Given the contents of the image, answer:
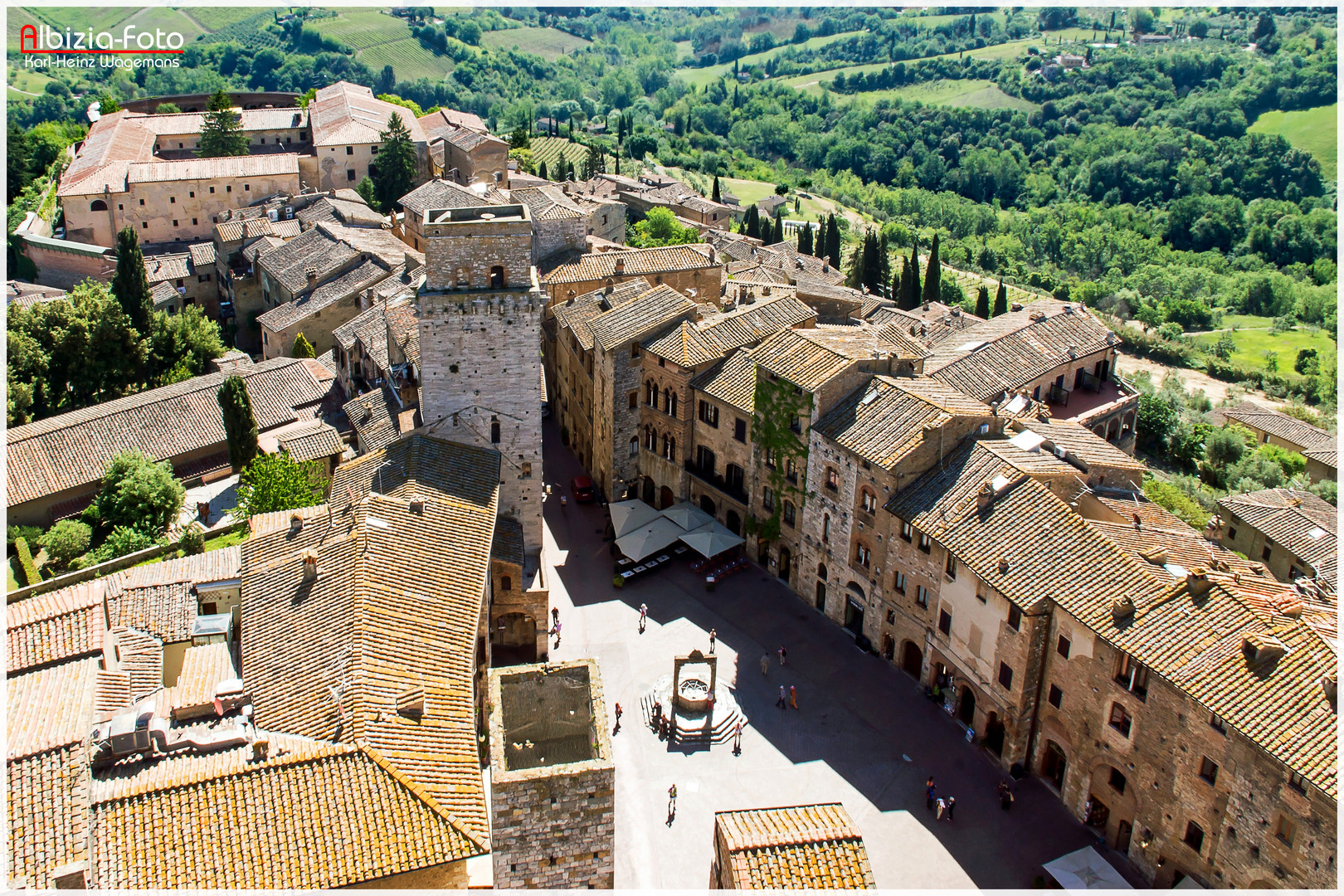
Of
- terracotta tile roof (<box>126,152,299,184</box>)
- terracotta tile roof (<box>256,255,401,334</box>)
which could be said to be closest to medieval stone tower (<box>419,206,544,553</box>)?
terracotta tile roof (<box>256,255,401,334</box>)

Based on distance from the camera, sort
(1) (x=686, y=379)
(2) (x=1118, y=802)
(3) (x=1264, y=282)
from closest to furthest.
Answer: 1. (2) (x=1118, y=802)
2. (1) (x=686, y=379)
3. (3) (x=1264, y=282)

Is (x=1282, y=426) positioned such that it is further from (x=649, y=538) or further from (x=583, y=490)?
(x=649, y=538)

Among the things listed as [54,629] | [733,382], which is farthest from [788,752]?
[54,629]

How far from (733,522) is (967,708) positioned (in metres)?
17.9

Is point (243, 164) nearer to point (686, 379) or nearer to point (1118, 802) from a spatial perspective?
point (686, 379)

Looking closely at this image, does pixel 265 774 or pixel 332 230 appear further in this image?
pixel 332 230

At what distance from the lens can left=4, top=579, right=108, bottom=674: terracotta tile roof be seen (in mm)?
37812

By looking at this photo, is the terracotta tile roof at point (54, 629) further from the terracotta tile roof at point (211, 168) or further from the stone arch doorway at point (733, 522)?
the terracotta tile roof at point (211, 168)

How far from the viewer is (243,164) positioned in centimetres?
10219

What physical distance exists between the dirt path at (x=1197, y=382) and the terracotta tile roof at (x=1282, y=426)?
20.4 metres

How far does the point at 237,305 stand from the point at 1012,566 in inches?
2784

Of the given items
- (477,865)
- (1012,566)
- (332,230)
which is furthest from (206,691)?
(332,230)

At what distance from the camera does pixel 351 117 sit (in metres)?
115

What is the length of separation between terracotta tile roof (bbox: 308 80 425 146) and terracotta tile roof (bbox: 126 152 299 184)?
5.28 metres
